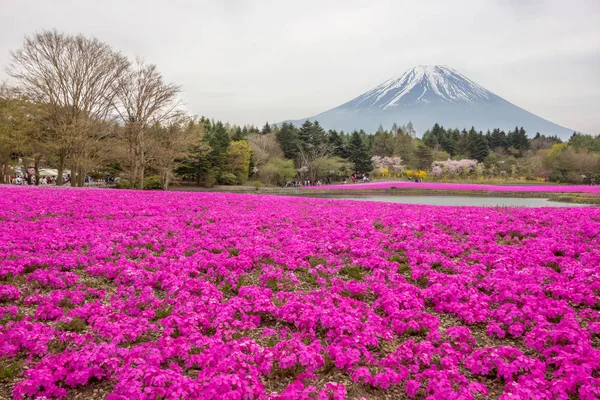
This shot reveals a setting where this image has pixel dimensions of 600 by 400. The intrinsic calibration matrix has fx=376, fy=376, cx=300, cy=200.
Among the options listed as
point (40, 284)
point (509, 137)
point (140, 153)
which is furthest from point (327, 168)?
point (40, 284)

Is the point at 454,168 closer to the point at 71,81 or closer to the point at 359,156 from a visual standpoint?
the point at 359,156

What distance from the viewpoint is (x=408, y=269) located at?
945 cm

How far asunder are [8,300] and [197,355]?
4791 mm

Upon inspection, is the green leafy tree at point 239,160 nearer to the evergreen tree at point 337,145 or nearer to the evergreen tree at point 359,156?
the evergreen tree at point 337,145

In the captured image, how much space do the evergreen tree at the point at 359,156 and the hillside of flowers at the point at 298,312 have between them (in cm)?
7575

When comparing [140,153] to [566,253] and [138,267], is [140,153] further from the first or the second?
[566,253]

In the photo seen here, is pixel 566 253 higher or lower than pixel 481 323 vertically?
higher

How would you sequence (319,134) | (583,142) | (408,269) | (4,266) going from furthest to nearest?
1. (583,142)
2. (319,134)
3. (408,269)
4. (4,266)

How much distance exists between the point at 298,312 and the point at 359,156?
3297 inches

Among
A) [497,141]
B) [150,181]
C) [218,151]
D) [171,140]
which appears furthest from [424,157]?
[171,140]

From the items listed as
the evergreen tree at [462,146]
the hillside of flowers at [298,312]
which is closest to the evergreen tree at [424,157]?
the evergreen tree at [462,146]

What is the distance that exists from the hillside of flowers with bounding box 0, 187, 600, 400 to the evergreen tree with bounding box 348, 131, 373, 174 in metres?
75.7

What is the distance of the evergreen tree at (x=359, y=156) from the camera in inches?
3465

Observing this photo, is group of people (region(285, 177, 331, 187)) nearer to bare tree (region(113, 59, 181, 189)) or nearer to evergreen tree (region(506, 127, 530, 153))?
bare tree (region(113, 59, 181, 189))
